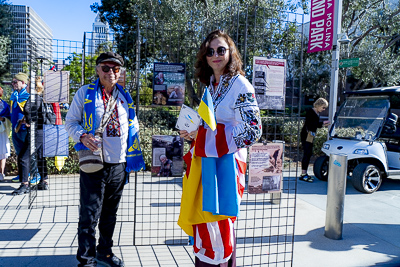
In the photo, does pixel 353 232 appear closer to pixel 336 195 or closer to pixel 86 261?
pixel 336 195

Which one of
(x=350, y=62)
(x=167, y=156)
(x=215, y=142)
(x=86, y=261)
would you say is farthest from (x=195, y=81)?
(x=350, y=62)

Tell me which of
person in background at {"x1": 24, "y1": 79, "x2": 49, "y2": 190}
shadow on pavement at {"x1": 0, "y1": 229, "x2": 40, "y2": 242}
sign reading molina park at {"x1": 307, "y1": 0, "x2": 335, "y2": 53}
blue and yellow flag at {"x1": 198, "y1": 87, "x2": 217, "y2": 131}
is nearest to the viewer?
blue and yellow flag at {"x1": 198, "y1": 87, "x2": 217, "y2": 131}

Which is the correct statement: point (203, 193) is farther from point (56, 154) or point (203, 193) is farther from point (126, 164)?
point (56, 154)

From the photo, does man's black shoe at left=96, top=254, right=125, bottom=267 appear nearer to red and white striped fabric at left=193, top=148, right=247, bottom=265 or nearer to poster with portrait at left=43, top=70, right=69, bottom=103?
red and white striped fabric at left=193, top=148, right=247, bottom=265

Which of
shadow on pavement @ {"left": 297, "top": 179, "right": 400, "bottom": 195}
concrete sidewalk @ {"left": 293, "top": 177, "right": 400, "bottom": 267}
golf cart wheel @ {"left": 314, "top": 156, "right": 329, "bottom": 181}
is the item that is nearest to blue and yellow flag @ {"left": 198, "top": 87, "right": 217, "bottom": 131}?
concrete sidewalk @ {"left": 293, "top": 177, "right": 400, "bottom": 267}

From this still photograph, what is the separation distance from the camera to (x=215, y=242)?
7.11 feet

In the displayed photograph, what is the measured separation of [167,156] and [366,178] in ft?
15.7

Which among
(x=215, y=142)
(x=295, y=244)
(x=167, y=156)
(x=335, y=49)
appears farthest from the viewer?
(x=335, y=49)

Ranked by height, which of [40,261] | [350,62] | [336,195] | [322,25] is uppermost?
[322,25]

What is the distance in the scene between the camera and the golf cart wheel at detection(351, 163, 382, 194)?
21.2 ft

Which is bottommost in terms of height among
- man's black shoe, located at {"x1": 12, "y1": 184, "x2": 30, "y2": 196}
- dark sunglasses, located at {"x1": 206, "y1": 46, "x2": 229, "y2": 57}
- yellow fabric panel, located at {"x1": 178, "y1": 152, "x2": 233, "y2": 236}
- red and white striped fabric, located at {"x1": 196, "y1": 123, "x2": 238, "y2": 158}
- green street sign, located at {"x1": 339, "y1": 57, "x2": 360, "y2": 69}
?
man's black shoe, located at {"x1": 12, "y1": 184, "x2": 30, "y2": 196}

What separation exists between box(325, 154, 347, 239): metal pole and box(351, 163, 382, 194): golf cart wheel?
104 inches

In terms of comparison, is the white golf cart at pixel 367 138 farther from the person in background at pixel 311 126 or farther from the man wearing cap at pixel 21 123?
the man wearing cap at pixel 21 123

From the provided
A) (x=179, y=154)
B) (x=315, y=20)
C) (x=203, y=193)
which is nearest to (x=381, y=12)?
(x=315, y=20)
